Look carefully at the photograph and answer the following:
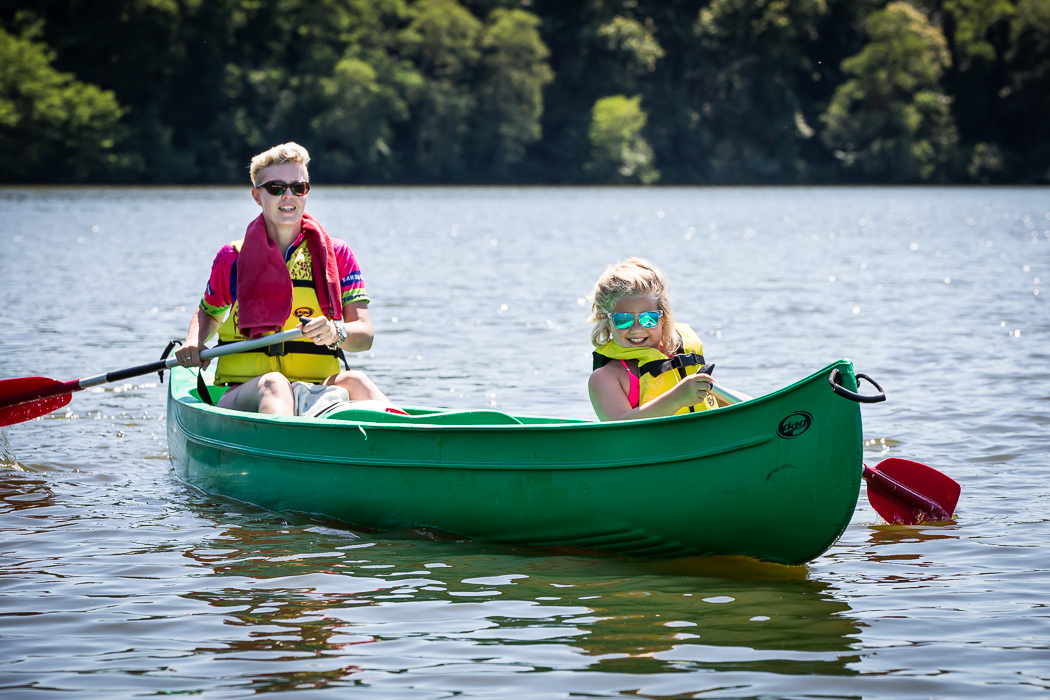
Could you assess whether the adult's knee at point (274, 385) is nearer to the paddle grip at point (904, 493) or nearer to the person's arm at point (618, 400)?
the person's arm at point (618, 400)

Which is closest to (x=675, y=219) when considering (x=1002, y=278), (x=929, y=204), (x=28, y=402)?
(x=929, y=204)

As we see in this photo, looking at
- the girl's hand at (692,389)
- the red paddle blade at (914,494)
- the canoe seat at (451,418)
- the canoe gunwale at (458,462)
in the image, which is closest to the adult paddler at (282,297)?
the canoe gunwale at (458,462)

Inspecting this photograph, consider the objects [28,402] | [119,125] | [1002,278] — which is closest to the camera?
[28,402]

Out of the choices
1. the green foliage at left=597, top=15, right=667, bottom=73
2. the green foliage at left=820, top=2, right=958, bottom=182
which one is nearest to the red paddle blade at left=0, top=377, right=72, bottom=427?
the green foliage at left=820, top=2, right=958, bottom=182

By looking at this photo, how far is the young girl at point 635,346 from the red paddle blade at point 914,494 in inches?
42.4

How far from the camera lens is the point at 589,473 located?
4934mm

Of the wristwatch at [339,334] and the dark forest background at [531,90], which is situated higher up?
the dark forest background at [531,90]

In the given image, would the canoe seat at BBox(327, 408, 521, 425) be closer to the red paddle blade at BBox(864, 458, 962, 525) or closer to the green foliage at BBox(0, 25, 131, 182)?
the red paddle blade at BBox(864, 458, 962, 525)

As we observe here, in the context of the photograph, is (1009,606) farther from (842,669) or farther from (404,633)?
(404,633)

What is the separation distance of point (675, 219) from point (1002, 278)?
65.7 ft

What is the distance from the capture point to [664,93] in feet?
231

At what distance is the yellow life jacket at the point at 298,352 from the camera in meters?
6.03

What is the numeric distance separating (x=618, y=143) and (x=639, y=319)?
61.0 metres

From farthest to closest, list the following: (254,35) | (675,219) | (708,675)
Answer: (254,35), (675,219), (708,675)
